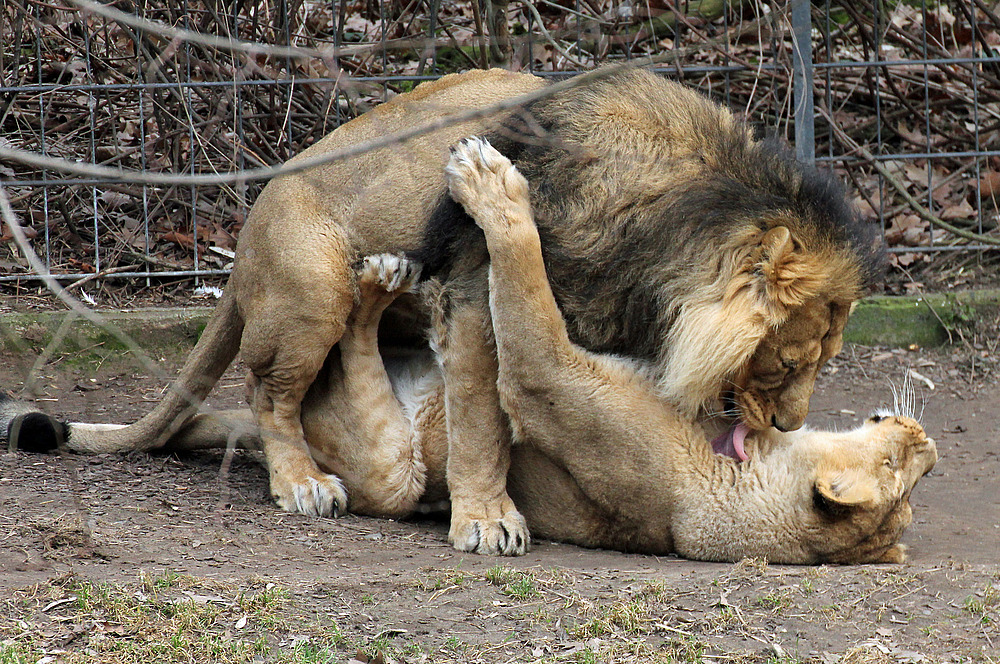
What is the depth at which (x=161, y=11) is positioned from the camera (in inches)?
271

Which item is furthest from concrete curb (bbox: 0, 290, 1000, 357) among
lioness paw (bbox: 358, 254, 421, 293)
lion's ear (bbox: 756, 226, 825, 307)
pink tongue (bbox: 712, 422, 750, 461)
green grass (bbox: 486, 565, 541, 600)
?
green grass (bbox: 486, 565, 541, 600)

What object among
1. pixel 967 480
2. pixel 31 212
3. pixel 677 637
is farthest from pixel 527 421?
pixel 31 212

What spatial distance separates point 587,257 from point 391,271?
0.81 metres

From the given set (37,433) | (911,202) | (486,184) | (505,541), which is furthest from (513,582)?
(911,202)

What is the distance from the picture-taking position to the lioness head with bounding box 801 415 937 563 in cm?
412

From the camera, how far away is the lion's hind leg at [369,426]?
4.73 metres

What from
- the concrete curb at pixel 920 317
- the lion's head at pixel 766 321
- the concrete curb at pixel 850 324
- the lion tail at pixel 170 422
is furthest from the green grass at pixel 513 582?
the concrete curb at pixel 920 317

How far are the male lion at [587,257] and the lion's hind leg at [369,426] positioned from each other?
77mm

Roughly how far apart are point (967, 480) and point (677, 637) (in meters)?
2.77

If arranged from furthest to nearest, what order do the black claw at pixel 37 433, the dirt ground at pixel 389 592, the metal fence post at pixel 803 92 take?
the metal fence post at pixel 803 92, the black claw at pixel 37 433, the dirt ground at pixel 389 592

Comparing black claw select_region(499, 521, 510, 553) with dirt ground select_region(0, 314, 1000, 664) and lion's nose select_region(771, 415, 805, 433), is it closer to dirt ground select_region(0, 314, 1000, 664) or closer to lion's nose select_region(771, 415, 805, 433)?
dirt ground select_region(0, 314, 1000, 664)

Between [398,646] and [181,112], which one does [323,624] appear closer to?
[398,646]

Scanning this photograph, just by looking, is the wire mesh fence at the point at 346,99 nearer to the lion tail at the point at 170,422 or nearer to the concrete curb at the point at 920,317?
the concrete curb at the point at 920,317

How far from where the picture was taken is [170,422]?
5.14m
